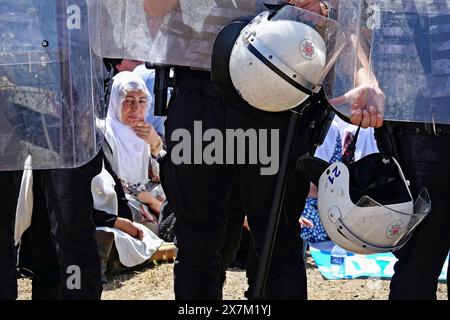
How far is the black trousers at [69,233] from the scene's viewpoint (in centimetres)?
354

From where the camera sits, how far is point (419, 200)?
304 centimetres

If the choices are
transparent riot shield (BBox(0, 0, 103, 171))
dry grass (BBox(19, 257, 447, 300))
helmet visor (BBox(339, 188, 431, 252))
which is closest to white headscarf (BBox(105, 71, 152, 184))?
dry grass (BBox(19, 257, 447, 300))

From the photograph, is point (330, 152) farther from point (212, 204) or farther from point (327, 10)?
point (327, 10)

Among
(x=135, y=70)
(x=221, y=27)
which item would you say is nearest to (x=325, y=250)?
(x=135, y=70)

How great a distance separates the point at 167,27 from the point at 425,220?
1.12 metres

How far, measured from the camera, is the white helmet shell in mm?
2898

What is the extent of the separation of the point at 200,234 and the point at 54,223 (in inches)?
27.1

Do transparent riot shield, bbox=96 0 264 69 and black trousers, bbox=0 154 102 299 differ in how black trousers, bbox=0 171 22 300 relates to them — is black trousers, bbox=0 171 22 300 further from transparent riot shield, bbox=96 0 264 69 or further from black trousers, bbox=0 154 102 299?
transparent riot shield, bbox=96 0 264 69

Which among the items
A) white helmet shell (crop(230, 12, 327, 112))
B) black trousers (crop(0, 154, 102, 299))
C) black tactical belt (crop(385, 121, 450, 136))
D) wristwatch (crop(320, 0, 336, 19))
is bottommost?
black trousers (crop(0, 154, 102, 299))

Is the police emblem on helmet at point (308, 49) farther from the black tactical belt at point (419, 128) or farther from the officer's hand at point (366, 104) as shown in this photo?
the black tactical belt at point (419, 128)

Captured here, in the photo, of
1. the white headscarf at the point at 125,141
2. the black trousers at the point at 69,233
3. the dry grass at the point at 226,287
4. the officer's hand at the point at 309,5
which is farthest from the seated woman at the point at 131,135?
the officer's hand at the point at 309,5

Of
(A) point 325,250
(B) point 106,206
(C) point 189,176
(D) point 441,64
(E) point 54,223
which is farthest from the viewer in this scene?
(A) point 325,250

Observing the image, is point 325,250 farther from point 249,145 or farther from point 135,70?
point 249,145

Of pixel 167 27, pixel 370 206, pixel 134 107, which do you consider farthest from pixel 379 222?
pixel 134 107
